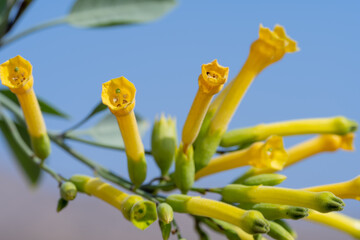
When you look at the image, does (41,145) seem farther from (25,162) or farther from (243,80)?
(25,162)

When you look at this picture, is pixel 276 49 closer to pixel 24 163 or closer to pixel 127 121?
pixel 127 121

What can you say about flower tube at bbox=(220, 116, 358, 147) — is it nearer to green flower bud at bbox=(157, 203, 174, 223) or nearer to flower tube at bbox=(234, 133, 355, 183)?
flower tube at bbox=(234, 133, 355, 183)

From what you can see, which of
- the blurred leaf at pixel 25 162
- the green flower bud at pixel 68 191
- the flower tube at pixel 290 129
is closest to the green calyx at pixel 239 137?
the flower tube at pixel 290 129

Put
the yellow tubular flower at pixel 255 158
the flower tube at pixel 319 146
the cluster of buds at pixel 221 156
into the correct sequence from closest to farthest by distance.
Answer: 1. the cluster of buds at pixel 221 156
2. the yellow tubular flower at pixel 255 158
3. the flower tube at pixel 319 146

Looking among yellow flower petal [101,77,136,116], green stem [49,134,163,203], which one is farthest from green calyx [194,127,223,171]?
yellow flower petal [101,77,136,116]

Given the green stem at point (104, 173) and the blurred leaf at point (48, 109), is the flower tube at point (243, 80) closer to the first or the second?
the green stem at point (104, 173)
